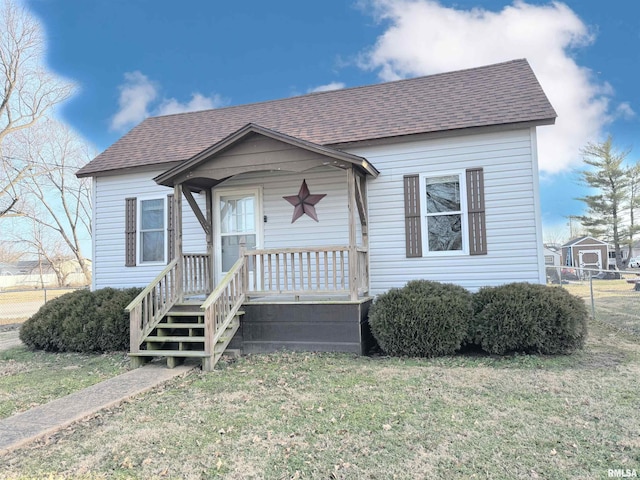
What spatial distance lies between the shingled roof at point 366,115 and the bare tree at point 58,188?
16.2 m

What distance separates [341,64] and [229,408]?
1704cm

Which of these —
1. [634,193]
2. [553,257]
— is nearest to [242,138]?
[634,193]

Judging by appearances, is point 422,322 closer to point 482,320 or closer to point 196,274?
point 482,320

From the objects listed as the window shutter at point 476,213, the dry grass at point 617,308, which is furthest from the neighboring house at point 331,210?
the dry grass at point 617,308

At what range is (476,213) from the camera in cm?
730

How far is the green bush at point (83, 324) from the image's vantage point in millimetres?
7434

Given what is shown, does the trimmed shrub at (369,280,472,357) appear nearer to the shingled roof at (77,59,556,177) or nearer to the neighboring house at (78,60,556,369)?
the neighboring house at (78,60,556,369)

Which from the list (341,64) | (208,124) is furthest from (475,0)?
(208,124)

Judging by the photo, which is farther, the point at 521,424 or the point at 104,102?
the point at 104,102

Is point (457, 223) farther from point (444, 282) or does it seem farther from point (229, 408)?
point (229, 408)

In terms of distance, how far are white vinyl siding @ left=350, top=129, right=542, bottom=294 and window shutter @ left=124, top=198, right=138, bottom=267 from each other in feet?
16.9

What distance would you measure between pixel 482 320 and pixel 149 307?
5.14m

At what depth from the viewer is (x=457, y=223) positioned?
749 cm

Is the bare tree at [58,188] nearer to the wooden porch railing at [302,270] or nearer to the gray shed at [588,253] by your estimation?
the wooden porch railing at [302,270]
